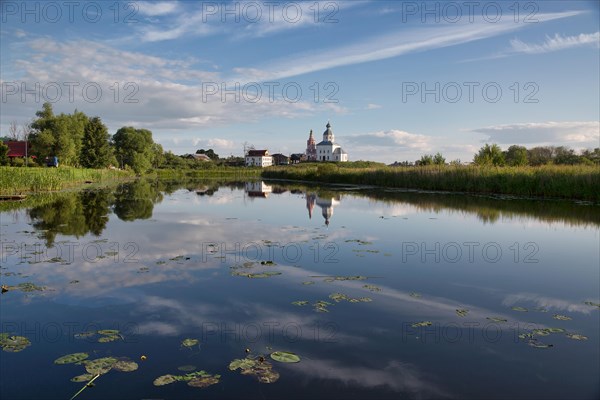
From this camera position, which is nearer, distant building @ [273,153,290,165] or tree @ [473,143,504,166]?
tree @ [473,143,504,166]

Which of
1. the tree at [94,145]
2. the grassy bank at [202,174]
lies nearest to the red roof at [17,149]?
the tree at [94,145]

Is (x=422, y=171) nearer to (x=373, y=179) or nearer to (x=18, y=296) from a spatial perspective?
(x=373, y=179)

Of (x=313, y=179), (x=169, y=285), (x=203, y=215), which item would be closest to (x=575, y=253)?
(x=169, y=285)

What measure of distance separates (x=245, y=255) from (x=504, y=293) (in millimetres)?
6411

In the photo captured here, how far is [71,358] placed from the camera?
529 centimetres

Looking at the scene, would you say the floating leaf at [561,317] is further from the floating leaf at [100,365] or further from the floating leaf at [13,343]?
the floating leaf at [13,343]

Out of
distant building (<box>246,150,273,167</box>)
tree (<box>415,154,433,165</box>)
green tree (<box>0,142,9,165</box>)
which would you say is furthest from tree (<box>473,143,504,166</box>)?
distant building (<box>246,150,273,167</box>)

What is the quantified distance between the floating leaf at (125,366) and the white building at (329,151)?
149114 mm

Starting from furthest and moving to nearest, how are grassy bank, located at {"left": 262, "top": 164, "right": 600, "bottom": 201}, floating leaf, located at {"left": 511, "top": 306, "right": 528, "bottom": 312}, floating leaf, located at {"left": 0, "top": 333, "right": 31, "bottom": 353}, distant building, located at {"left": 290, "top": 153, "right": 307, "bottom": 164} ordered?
distant building, located at {"left": 290, "top": 153, "right": 307, "bottom": 164}
grassy bank, located at {"left": 262, "top": 164, "right": 600, "bottom": 201}
floating leaf, located at {"left": 511, "top": 306, "right": 528, "bottom": 312}
floating leaf, located at {"left": 0, "top": 333, "right": 31, "bottom": 353}

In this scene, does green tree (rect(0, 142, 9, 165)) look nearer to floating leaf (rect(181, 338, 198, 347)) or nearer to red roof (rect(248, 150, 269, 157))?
floating leaf (rect(181, 338, 198, 347))

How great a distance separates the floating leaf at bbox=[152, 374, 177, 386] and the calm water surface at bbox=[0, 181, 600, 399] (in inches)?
3.5

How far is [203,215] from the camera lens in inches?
840

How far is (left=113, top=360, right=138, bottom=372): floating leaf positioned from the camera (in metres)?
5.02

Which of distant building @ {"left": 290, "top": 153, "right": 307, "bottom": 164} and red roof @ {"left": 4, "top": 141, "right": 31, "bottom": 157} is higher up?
distant building @ {"left": 290, "top": 153, "right": 307, "bottom": 164}
